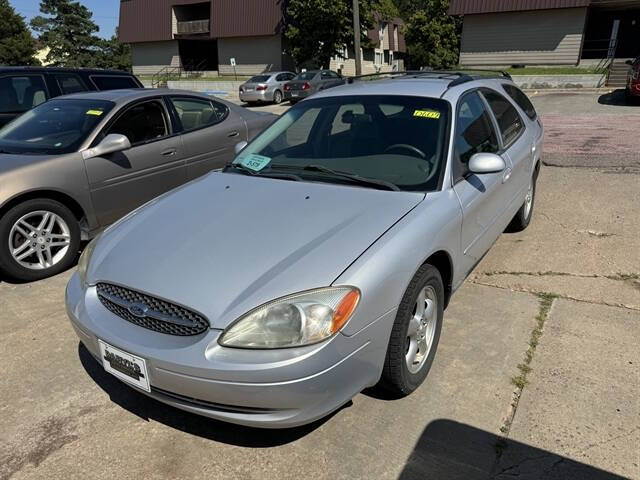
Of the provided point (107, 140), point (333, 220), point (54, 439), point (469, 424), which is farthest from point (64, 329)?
point (469, 424)

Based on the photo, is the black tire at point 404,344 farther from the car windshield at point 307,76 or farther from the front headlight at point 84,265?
the car windshield at point 307,76

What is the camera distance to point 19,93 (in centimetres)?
693

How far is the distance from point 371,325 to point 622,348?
189cm

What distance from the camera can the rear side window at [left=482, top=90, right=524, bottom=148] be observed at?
13.3 ft

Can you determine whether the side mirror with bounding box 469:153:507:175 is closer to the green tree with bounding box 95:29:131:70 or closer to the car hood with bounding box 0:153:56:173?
the car hood with bounding box 0:153:56:173

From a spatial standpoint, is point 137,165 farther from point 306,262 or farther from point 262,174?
point 306,262

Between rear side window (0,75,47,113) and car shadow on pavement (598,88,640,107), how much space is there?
1510 cm

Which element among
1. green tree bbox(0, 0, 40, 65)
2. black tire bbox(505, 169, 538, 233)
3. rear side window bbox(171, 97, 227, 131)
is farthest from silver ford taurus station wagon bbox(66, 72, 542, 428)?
green tree bbox(0, 0, 40, 65)

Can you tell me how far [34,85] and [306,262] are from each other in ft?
21.4

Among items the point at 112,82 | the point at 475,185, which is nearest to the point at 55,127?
the point at 112,82

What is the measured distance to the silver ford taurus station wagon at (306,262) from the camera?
2.08m

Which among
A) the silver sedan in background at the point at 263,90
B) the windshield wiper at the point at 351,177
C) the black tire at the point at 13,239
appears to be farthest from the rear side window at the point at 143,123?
the silver sedan in background at the point at 263,90

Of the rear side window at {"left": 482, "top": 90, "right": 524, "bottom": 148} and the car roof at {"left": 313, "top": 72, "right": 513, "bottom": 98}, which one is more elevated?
the car roof at {"left": 313, "top": 72, "right": 513, "bottom": 98}

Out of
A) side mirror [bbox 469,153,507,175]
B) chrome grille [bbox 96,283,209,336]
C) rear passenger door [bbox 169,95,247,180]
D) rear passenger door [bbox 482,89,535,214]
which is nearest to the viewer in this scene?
chrome grille [bbox 96,283,209,336]
